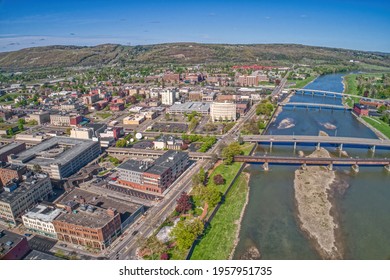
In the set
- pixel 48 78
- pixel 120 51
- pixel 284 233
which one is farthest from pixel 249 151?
pixel 120 51

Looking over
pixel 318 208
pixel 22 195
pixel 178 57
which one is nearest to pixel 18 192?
pixel 22 195

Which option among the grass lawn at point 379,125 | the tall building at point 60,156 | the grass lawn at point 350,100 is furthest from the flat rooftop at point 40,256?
the grass lawn at point 350,100

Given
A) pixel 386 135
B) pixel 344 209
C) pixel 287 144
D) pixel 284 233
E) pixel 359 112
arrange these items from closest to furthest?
pixel 284 233
pixel 344 209
pixel 287 144
pixel 386 135
pixel 359 112

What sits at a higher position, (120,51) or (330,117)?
(120,51)

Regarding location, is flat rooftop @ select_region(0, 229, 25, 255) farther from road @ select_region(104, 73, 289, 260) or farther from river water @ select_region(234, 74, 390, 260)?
river water @ select_region(234, 74, 390, 260)

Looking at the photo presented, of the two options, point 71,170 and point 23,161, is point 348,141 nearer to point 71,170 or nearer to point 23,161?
point 71,170
